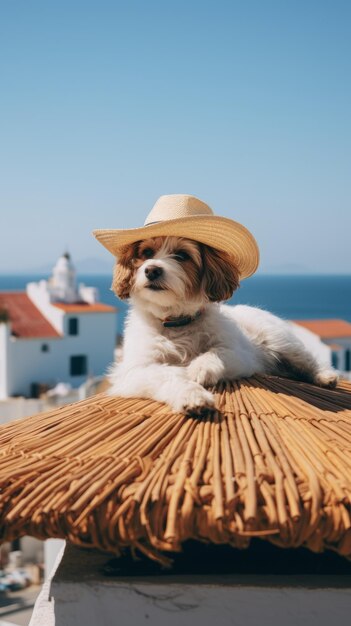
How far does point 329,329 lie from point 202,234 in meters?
31.4

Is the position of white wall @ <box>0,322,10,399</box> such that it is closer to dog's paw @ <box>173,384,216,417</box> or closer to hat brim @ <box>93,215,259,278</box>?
hat brim @ <box>93,215,259,278</box>

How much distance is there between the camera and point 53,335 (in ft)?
129

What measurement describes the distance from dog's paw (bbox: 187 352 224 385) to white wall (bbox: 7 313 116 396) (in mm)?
36128

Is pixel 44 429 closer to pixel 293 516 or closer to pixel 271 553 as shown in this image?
pixel 271 553

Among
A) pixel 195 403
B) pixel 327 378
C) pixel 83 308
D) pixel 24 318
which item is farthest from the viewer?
pixel 83 308

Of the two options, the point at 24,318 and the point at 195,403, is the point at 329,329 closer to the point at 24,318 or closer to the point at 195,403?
the point at 24,318

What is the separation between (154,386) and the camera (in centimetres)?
273

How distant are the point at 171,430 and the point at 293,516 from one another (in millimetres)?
619

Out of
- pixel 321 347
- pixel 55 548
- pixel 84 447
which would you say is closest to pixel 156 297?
pixel 84 447

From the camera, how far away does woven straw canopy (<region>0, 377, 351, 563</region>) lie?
60.7 inches

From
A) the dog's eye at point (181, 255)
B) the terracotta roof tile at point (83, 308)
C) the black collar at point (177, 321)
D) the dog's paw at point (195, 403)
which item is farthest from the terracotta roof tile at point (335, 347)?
the dog's paw at point (195, 403)

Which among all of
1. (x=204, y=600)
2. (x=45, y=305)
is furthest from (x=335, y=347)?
(x=204, y=600)

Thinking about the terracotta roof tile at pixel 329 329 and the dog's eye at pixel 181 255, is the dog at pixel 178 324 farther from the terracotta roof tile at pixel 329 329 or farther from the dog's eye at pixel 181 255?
the terracotta roof tile at pixel 329 329

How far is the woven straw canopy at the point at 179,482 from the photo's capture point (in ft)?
5.06
